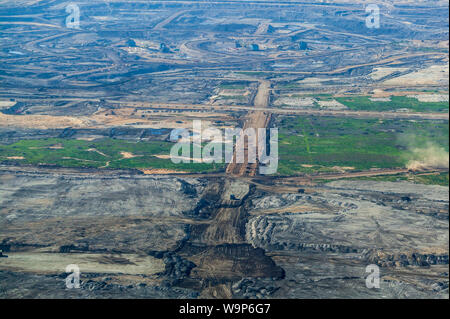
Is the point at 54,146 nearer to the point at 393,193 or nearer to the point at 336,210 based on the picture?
the point at 336,210

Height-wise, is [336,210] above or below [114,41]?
below

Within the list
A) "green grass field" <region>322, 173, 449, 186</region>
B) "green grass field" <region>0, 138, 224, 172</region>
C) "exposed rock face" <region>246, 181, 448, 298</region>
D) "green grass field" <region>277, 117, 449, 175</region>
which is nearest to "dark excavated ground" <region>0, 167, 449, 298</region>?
"exposed rock face" <region>246, 181, 448, 298</region>

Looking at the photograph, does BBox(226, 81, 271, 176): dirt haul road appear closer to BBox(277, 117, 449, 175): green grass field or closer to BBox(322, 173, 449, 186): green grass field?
BBox(277, 117, 449, 175): green grass field

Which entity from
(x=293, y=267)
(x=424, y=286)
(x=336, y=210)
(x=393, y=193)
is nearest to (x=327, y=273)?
(x=293, y=267)

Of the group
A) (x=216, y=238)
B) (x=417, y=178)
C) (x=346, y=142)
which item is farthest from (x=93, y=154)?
(x=417, y=178)

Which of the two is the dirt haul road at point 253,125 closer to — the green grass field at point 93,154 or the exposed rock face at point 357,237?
the green grass field at point 93,154
